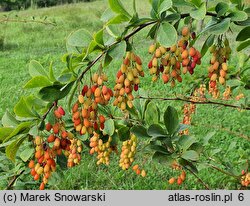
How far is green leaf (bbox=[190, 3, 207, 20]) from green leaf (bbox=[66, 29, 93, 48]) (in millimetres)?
258

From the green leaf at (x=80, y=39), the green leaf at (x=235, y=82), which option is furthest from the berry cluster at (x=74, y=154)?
the green leaf at (x=235, y=82)

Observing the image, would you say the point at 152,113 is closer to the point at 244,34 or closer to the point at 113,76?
the point at 244,34

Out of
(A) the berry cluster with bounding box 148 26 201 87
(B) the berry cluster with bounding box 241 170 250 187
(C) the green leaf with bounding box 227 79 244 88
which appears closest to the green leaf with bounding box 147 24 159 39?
(A) the berry cluster with bounding box 148 26 201 87

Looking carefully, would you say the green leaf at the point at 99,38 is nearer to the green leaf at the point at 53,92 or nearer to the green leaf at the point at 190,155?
the green leaf at the point at 53,92

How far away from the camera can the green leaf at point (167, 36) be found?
1051mm

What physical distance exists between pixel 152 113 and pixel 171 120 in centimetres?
11

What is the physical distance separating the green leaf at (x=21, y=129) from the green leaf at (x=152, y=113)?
432 millimetres

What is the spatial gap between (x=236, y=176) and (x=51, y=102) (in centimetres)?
127

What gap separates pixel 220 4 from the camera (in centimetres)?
112

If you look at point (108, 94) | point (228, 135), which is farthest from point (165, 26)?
point (228, 135)

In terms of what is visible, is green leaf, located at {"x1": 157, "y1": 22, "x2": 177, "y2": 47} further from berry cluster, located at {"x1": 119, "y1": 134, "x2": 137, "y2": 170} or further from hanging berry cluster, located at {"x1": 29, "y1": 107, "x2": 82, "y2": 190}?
berry cluster, located at {"x1": 119, "y1": 134, "x2": 137, "y2": 170}

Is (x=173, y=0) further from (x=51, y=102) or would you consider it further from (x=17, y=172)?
(x=17, y=172)

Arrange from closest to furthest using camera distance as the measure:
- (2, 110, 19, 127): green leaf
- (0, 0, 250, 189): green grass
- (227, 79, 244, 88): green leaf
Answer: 1. (2, 110, 19, 127): green leaf
2. (227, 79, 244, 88): green leaf
3. (0, 0, 250, 189): green grass

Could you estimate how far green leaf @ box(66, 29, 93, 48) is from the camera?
3.84ft
